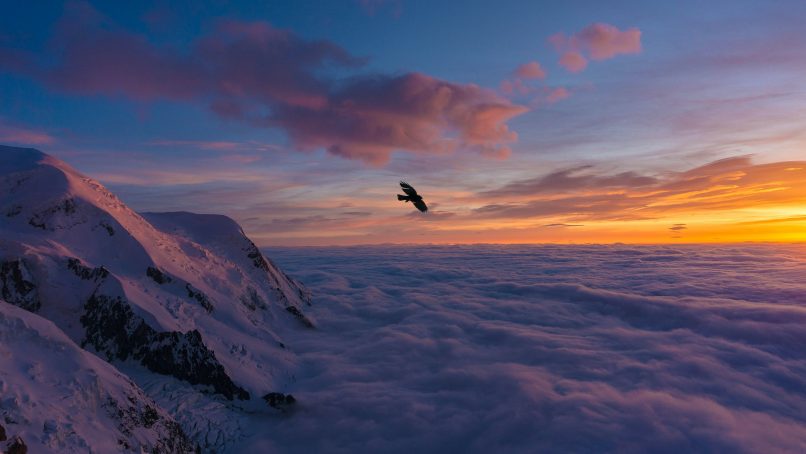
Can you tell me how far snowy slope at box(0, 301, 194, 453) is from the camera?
662cm

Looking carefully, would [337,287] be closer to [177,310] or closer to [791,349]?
[177,310]

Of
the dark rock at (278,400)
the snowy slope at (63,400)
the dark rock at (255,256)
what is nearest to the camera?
the snowy slope at (63,400)

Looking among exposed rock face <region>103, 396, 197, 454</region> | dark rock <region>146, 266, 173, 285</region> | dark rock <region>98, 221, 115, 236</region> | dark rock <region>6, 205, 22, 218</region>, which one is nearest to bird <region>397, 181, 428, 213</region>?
exposed rock face <region>103, 396, 197, 454</region>

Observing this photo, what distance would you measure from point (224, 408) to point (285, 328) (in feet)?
35.9

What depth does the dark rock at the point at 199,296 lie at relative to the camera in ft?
56.1

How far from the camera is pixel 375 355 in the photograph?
1094 inches

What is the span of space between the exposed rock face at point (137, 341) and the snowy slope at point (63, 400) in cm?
349

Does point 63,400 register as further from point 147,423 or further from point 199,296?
point 199,296

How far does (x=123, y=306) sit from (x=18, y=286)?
267 centimetres

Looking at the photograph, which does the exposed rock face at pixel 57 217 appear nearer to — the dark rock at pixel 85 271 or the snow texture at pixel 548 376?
the dark rock at pixel 85 271

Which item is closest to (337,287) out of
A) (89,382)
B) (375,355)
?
(375,355)

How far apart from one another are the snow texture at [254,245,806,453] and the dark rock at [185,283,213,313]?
18.1ft

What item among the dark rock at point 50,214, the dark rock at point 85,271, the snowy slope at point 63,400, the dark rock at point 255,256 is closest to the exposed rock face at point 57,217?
the dark rock at point 50,214

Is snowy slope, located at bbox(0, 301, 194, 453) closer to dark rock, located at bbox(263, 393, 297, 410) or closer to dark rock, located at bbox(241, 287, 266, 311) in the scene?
dark rock, located at bbox(263, 393, 297, 410)
